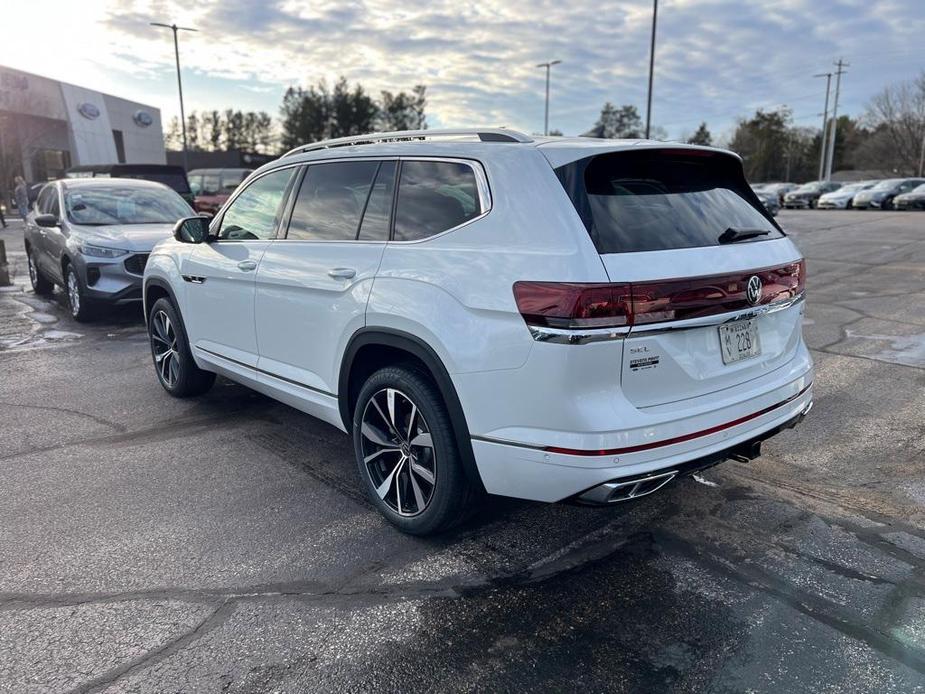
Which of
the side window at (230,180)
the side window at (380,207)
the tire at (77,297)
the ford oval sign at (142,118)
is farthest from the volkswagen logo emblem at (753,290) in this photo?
the ford oval sign at (142,118)

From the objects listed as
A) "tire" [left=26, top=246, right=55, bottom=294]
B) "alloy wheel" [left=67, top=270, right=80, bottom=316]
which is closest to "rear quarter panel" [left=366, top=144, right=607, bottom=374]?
"alloy wheel" [left=67, top=270, right=80, bottom=316]

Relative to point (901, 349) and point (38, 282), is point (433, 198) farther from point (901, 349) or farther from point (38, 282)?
point (38, 282)

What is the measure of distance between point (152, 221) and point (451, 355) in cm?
821

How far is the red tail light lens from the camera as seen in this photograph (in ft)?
8.48

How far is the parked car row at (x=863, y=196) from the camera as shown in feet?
108

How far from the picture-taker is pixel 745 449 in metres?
3.13

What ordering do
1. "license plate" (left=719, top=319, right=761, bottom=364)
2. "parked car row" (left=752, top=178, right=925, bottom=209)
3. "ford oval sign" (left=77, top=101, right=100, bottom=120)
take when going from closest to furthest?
"license plate" (left=719, top=319, right=761, bottom=364) < "parked car row" (left=752, top=178, right=925, bottom=209) < "ford oval sign" (left=77, top=101, right=100, bottom=120)

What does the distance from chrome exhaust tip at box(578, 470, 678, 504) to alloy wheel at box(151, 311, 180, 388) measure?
3.97 m

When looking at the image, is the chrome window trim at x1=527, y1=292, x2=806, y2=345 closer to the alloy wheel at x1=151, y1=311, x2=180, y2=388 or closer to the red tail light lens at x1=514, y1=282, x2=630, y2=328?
the red tail light lens at x1=514, y1=282, x2=630, y2=328

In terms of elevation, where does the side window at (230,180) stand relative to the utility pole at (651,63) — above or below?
below

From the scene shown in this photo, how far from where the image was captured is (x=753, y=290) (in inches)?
120

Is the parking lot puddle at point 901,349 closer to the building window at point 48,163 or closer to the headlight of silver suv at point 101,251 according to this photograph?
the headlight of silver suv at point 101,251

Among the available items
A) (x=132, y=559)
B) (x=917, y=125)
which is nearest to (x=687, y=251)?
(x=132, y=559)

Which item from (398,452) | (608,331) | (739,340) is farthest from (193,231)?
(739,340)
